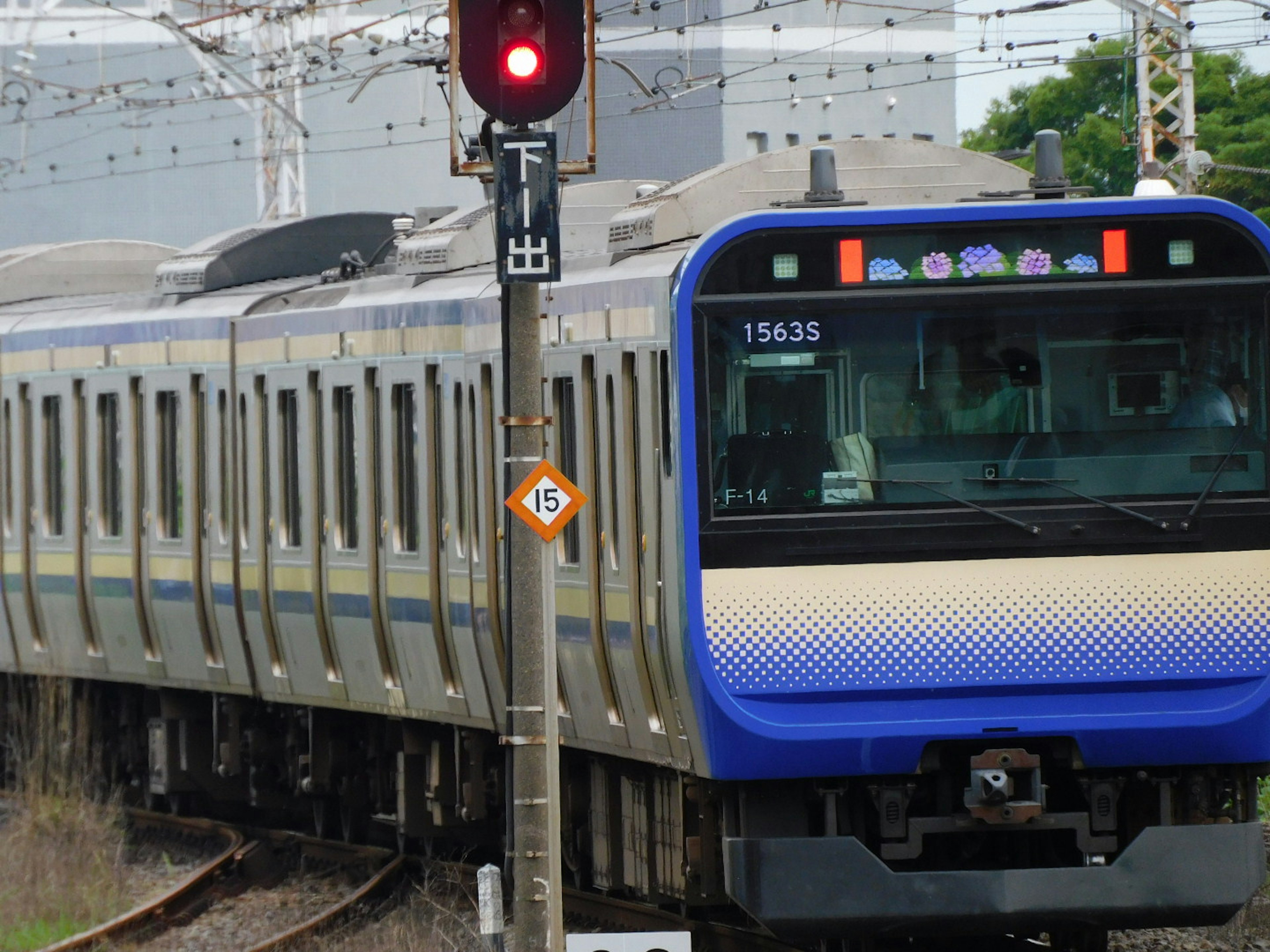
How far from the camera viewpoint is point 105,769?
57.6 feet

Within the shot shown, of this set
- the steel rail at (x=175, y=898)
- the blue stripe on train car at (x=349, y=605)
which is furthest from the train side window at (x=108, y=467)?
the blue stripe on train car at (x=349, y=605)

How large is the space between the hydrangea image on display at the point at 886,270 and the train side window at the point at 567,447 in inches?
67.4

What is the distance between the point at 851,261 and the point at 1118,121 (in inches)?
1352

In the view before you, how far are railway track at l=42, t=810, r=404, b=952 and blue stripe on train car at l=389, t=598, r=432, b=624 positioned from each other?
60.5 inches

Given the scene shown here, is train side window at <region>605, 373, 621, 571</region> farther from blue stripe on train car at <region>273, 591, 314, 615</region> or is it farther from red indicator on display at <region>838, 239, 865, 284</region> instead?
blue stripe on train car at <region>273, 591, 314, 615</region>

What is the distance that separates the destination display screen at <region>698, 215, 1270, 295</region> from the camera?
30.2 feet

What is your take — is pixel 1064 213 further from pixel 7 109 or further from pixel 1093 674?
pixel 7 109

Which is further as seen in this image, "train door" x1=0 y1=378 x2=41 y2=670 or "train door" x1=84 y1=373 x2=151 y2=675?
"train door" x1=0 y1=378 x2=41 y2=670

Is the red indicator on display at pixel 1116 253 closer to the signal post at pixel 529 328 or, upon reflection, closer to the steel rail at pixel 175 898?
the signal post at pixel 529 328

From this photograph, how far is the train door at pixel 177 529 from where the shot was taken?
588 inches

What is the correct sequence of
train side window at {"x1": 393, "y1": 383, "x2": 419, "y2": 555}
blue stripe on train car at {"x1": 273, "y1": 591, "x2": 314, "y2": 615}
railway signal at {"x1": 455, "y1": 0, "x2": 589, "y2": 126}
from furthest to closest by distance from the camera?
blue stripe on train car at {"x1": 273, "y1": 591, "x2": 314, "y2": 615} → train side window at {"x1": 393, "y1": 383, "x2": 419, "y2": 555} → railway signal at {"x1": 455, "y1": 0, "x2": 589, "y2": 126}

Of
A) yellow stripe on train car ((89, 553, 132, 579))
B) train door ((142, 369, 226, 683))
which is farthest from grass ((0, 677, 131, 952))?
train door ((142, 369, 226, 683))

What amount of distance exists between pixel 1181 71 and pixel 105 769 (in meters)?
10.6

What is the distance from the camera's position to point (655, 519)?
9.45 meters
